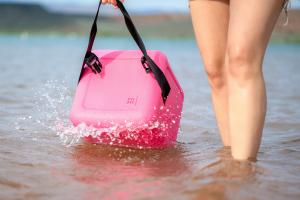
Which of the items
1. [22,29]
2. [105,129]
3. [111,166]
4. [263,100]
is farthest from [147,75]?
[22,29]

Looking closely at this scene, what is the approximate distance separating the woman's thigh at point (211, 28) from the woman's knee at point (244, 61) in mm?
358

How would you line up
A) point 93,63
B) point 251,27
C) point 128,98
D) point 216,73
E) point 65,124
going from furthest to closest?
point 65,124
point 93,63
point 128,98
point 216,73
point 251,27

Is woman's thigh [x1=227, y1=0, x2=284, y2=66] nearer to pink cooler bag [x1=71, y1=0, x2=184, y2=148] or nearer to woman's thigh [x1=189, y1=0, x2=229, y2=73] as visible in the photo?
woman's thigh [x1=189, y1=0, x2=229, y2=73]

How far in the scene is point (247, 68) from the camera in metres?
2.29

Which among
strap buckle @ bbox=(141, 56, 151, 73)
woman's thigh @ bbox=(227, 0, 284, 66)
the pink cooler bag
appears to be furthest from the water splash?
woman's thigh @ bbox=(227, 0, 284, 66)

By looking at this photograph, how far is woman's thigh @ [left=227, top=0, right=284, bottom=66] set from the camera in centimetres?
223

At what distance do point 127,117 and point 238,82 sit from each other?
2.32 feet

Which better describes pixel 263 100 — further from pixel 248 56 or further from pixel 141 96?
pixel 141 96

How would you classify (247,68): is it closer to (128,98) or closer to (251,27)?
(251,27)

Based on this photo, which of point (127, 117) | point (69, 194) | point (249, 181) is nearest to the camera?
point (69, 194)

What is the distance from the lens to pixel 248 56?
2.27 m

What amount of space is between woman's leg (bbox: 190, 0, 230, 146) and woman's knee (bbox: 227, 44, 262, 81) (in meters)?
0.36

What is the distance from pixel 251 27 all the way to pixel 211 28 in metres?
0.44

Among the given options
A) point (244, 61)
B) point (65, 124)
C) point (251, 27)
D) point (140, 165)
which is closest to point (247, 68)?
point (244, 61)
